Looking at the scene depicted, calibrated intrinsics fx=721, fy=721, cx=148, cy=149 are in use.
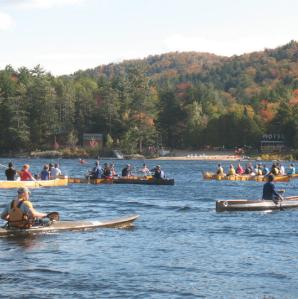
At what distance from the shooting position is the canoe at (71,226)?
25.4 meters

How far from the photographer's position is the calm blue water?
61.6 feet

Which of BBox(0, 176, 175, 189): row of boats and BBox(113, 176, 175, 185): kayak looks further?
BBox(113, 176, 175, 185): kayak

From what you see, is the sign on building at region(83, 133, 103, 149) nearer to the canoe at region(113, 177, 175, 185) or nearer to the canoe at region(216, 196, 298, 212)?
the canoe at region(113, 177, 175, 185)

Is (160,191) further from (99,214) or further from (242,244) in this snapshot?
(242,244)

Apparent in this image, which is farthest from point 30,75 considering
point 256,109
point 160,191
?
point 160,191

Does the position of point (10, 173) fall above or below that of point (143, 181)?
above

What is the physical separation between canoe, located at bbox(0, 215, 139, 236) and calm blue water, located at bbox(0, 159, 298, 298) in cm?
25

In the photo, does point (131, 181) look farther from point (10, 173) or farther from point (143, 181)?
point (10, 173)

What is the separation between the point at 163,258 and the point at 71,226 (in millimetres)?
5589

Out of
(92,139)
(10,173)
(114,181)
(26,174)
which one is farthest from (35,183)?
(92,139)

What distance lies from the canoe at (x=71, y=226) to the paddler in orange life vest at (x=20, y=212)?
0.73ft

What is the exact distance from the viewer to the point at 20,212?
25.1 metres

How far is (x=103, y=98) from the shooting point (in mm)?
163250

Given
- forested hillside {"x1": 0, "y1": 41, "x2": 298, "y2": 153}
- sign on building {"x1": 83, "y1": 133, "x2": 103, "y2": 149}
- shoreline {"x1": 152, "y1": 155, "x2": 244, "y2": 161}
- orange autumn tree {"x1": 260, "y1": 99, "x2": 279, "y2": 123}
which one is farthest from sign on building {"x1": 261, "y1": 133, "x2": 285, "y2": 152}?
sign on building {"x1": 83, "y1": 133, "x2": 103, "y2": 149}
